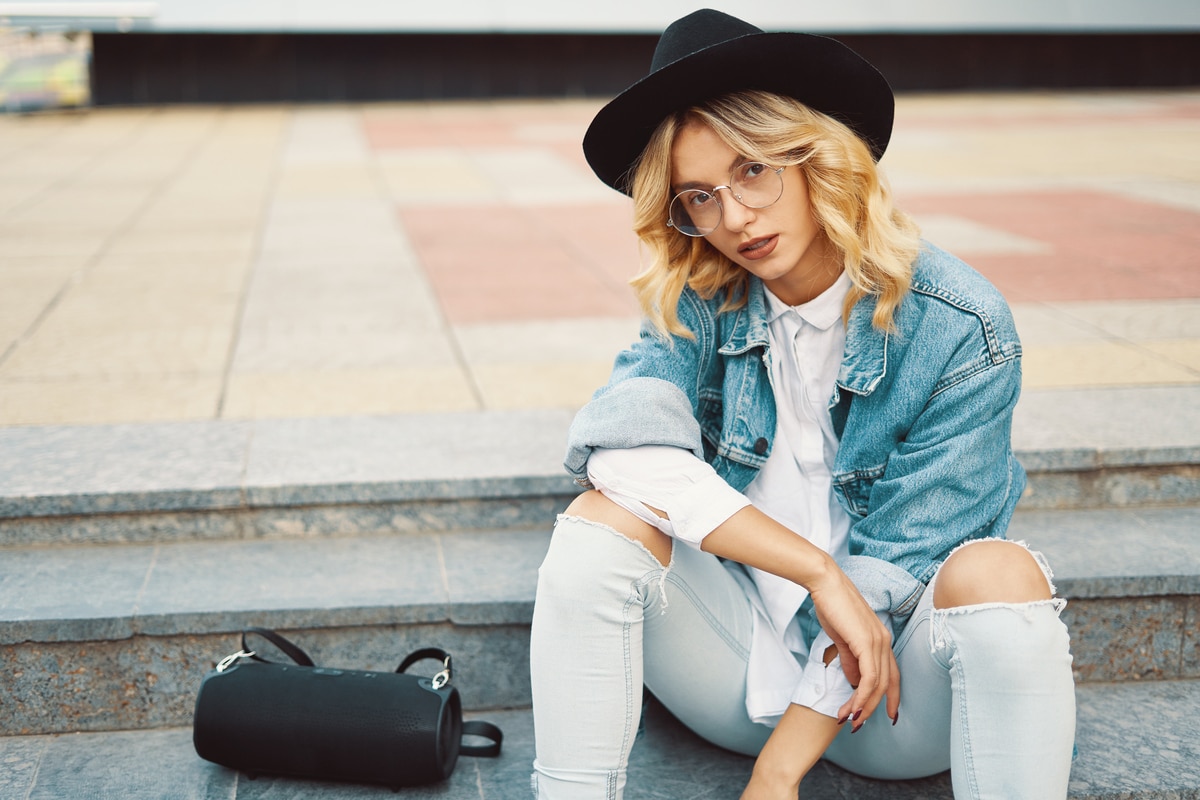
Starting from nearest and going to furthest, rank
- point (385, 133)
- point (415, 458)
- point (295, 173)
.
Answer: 1. point (415, 458)
2. point (295, 173)
3. point (385, 133)

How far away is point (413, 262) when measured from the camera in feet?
19.6

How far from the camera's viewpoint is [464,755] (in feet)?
8.16

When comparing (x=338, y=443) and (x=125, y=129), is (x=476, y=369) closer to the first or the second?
(x=338, y=443)

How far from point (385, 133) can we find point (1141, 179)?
23.2 feet

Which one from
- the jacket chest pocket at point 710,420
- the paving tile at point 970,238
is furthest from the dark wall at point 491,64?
the jacket chest pocket at point 710,420

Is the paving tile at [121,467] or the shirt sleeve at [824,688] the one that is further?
the paving tile at [121,467]

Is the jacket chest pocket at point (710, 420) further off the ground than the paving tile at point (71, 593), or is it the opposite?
the jacket chest pocket at point (710, 420)

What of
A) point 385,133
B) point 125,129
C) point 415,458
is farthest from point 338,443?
point 125,129

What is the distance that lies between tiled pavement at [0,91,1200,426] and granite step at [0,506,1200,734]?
800mm

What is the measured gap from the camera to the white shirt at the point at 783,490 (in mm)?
2025

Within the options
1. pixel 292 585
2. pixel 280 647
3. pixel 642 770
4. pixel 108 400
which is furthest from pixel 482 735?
pixel 108 400

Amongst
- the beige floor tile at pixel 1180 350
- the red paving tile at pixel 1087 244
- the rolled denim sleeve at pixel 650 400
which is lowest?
the red paving tile at pixel 1087 244

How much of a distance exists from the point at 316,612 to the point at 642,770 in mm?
809

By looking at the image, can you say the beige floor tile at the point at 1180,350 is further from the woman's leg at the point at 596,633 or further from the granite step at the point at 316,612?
the woman's leg at the point at 596,633
